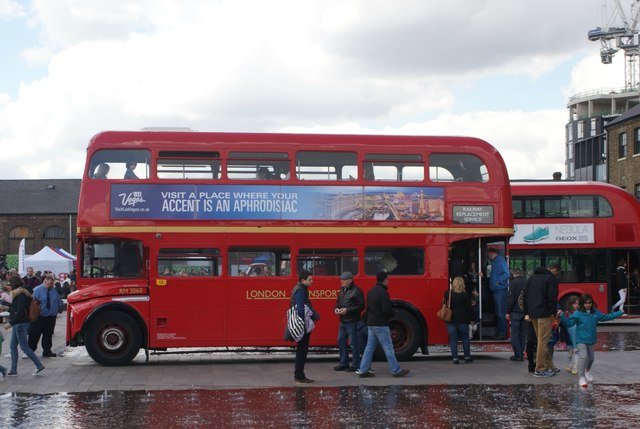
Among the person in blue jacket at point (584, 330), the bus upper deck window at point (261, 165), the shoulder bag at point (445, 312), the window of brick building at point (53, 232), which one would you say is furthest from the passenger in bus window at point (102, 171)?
the window of brick building at point (53, 232)

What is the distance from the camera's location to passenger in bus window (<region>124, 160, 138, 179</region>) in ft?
52.4

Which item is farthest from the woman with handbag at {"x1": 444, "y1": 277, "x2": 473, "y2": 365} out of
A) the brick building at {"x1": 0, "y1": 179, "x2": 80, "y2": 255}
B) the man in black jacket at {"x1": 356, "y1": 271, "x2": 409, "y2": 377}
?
the brick building at {"x1": 0, "y1": 179, "x2": 80, "y2": 255}

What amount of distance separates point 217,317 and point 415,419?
659cm

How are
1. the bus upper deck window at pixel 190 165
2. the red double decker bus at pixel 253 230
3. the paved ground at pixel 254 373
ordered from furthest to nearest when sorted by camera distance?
1. the bus upper deck window at pixel 190 165
2. the red double decker bus at pixel 253 230
3. the paved ground at pixel 254 373

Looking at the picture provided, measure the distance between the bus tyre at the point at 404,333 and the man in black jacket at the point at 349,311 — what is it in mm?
1606

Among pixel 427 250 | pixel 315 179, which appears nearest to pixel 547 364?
pixel 427 250

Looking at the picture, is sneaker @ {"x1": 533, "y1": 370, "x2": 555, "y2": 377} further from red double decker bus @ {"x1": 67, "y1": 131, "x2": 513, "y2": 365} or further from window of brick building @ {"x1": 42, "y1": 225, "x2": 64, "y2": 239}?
window of brick building @ {"x1": 42, "y1": 225, "x2": 64, "y2": 239}

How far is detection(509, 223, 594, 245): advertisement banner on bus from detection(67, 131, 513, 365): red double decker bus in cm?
958

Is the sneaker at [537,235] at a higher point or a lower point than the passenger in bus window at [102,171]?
lower

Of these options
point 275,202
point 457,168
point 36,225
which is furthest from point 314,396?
point 36,225

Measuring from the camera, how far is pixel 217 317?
1611 cm

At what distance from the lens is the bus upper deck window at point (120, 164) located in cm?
1588

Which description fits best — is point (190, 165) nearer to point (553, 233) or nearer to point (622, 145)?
point (553, 233)

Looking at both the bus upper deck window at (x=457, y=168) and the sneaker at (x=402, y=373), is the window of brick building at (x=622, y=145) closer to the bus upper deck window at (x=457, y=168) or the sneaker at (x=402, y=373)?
the bus upper deck window at (x=457, y=168)
